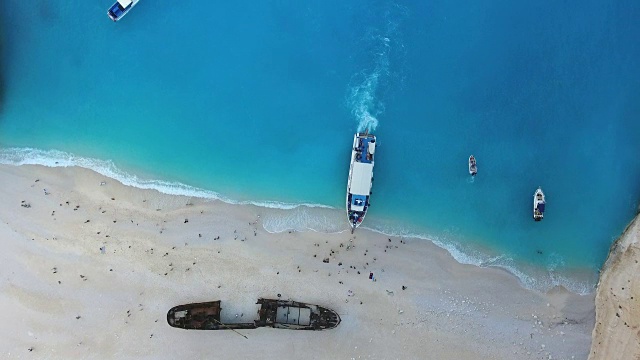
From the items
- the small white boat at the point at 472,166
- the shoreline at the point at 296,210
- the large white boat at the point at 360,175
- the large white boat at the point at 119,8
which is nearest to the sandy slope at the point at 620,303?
the shoreline at the point at 296,210

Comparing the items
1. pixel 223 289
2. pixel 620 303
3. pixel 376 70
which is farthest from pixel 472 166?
pixel 223 289

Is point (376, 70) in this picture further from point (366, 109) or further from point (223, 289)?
point (223, 289)

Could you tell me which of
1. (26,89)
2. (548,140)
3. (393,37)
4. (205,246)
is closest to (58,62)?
(26,89)

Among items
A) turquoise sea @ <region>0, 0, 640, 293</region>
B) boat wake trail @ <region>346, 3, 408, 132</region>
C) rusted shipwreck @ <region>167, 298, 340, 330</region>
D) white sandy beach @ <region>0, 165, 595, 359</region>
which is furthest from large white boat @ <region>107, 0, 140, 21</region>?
rusted shipwreck @ <region>167, 298, 340, 330</region>

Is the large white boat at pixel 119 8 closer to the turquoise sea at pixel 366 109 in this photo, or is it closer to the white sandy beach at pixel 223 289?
the turquoise sea at pixel 366 109

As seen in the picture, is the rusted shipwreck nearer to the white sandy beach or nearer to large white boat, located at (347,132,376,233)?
the white sandy beach

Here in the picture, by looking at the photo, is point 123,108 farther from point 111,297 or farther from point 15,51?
point 111,297
